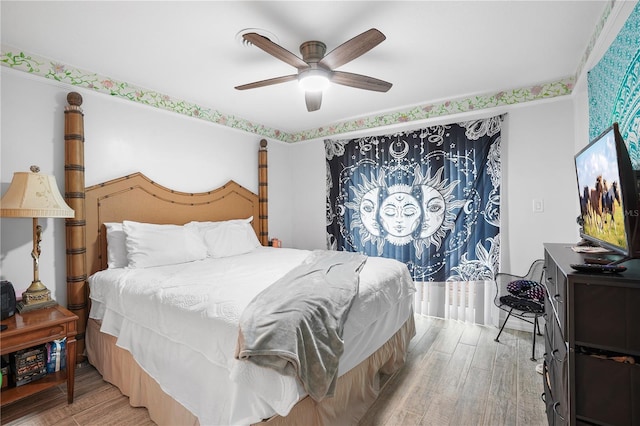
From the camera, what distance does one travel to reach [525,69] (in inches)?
104

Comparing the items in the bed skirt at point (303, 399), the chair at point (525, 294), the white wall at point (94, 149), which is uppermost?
the white wall at point (94, 149)

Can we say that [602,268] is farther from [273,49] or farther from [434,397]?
[273,49]

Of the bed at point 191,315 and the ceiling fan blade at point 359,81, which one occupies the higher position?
the ceiling fan blade at point 359,81

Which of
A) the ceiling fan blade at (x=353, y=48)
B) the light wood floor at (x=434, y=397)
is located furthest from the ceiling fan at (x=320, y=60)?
the light wood floor at (x=434, y=397)

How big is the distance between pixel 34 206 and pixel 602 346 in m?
3.11

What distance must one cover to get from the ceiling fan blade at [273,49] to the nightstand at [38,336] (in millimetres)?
2148

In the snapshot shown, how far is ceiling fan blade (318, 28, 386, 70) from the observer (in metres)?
1.68

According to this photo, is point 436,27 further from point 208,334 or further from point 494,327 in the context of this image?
point 494,327

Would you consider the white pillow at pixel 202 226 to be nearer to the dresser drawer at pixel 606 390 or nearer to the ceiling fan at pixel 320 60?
the ceiling fan at pixel 320 60

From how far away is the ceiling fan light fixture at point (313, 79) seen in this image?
2111 millimetres

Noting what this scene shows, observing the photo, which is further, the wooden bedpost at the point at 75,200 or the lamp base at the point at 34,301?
the wooden bedpost at the point at 75,200

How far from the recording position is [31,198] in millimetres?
2002

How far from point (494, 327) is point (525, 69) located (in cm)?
258

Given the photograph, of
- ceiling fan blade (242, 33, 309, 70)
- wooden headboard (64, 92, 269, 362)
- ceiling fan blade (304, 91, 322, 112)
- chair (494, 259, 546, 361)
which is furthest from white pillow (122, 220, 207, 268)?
chair (494, 259, 546, 361)
